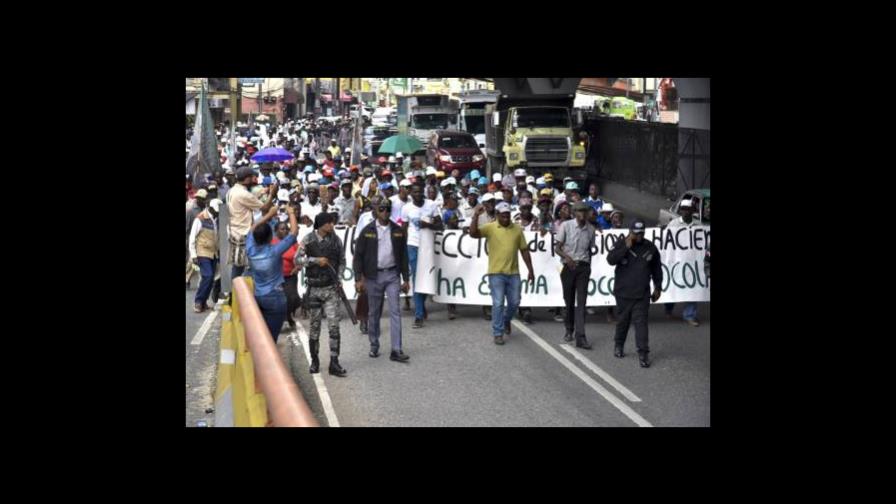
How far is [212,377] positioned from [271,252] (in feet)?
7.78

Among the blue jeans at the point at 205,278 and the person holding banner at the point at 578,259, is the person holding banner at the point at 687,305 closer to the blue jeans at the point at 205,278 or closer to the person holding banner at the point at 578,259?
the person holding banner at the point at 578,259

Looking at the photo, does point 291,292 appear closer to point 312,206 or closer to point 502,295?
point 502,295

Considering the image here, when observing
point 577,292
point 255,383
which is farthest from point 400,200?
point 255,383

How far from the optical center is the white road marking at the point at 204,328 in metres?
13.5

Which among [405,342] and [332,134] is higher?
[332,134]

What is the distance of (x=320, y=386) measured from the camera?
1130 cm

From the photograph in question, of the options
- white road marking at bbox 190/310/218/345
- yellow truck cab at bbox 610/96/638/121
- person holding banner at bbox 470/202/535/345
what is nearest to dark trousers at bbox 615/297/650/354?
person holding banner at bbox 470/202/535/345

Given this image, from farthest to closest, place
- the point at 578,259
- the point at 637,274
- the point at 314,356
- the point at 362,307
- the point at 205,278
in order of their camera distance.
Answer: the point at 205,278 → the point at 362,307 → the point at 578,259 → the point at 637,274 → the point at 314,356

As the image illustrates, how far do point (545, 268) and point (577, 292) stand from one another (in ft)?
5.29

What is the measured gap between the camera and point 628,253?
1213 cm

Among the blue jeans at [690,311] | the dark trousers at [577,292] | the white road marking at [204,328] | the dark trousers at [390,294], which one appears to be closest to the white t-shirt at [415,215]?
the dark trousers at [577,292]

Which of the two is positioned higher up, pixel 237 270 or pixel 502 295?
pixel 237 270
